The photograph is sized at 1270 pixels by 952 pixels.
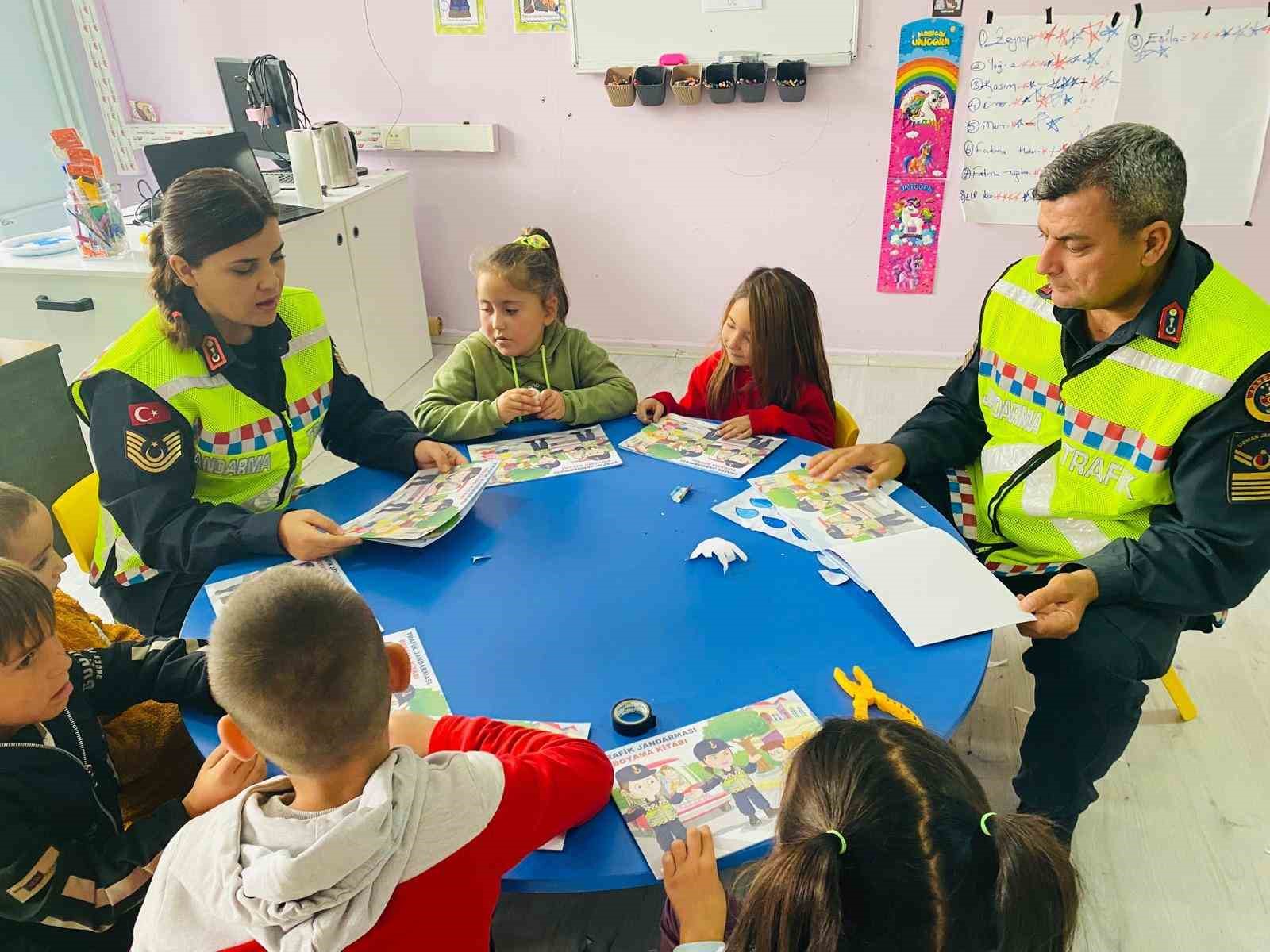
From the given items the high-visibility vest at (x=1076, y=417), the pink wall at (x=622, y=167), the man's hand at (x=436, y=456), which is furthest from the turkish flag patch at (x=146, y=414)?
the pink wall at (x=622, y=167)

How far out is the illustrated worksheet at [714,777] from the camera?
1.01 meters

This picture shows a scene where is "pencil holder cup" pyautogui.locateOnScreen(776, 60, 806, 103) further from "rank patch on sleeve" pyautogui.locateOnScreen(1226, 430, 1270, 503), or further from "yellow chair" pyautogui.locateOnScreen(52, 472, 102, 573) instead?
"yellow chair" pyautogui.locateOnScreen(52, 472, 102, 573)

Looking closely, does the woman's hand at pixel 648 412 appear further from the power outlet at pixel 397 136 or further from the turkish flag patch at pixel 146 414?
the power outlet at pixel 397 136

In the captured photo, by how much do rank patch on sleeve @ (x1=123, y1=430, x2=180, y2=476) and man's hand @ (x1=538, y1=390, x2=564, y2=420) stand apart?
29.1 inches

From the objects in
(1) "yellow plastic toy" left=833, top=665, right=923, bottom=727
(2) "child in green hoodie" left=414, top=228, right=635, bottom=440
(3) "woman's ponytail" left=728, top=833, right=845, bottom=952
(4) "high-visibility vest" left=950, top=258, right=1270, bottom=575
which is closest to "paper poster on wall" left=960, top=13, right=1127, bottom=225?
(4) "high-visibility vest" left=950, top=258, right=1270, bottom=575

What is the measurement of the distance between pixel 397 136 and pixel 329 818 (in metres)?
3.88

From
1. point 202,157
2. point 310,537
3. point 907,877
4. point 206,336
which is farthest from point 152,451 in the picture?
point 202,157

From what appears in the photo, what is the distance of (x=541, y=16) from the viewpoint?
3768mm

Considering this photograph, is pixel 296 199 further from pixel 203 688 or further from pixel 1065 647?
pixel 1065 647

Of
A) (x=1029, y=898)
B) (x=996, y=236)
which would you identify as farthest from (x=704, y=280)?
(x=1029, y=898)

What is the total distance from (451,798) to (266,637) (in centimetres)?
24

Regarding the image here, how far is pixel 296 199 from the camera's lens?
11.3ft

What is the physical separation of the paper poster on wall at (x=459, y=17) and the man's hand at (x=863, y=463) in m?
2.99

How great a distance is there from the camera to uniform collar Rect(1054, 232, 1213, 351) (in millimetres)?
1507
